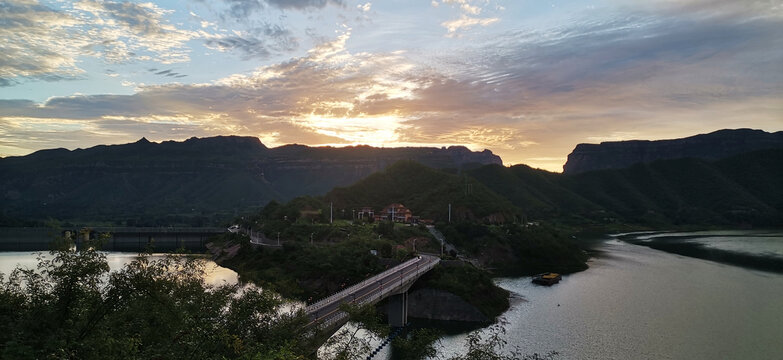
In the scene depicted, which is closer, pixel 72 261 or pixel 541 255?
pixel 72 261

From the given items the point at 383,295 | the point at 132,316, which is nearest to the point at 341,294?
the point at 383,295

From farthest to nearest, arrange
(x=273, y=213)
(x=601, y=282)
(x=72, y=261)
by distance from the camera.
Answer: (x=273, y=213) → (x=601, y=282) → (x=72, y=261)

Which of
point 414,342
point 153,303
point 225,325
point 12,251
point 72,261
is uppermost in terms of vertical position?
point 72,261

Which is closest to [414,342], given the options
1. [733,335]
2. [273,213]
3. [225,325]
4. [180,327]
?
[225,325]

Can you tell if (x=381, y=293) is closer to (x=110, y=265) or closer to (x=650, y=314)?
(x=650, y=314)

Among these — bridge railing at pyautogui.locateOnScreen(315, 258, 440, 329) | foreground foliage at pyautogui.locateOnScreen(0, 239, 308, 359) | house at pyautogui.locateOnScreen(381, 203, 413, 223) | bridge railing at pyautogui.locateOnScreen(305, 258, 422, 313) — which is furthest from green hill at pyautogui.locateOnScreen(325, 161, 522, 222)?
foreground foliage at pyautogui.locateOnScreen(0, 239, 308, 359)

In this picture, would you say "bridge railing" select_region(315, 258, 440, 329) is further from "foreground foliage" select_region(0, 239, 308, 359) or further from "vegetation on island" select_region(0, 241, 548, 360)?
"foreground foliage" select_region(0, 239, 308, 359)

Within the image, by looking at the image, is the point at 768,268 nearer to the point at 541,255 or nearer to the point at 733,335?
the point at 541,255
